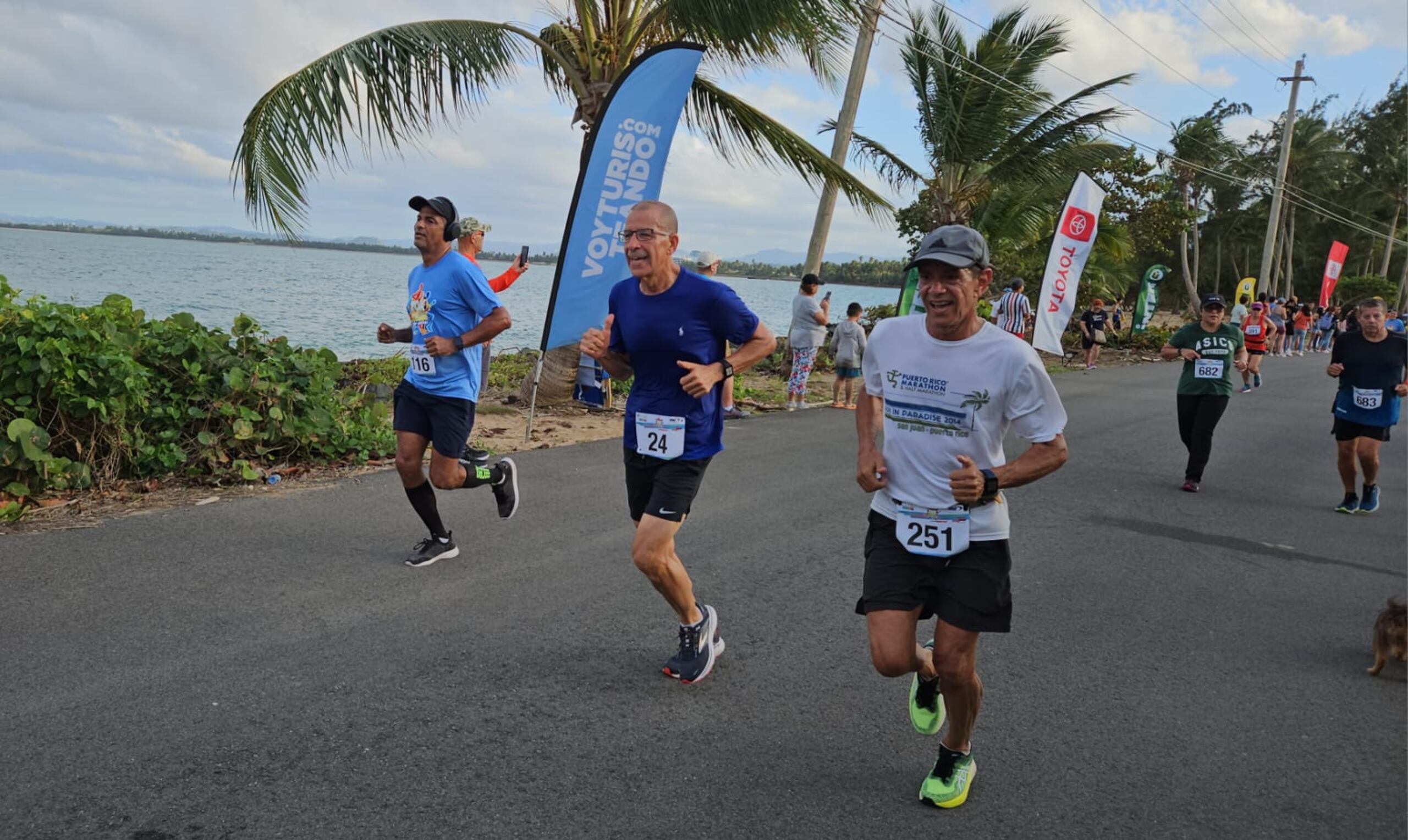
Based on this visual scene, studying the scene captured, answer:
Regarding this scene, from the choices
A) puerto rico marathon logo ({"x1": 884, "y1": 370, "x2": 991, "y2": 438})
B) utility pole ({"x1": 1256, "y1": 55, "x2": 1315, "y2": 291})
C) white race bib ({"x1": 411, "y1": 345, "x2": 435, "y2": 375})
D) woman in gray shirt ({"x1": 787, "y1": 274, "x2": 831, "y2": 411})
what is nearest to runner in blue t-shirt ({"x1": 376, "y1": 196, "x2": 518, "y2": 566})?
white race bib ({"x1": 411, "y1": 345, "x2": 435, "y2": 375})

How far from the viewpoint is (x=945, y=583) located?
10.5 ft

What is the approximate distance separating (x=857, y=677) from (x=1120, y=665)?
1.37m

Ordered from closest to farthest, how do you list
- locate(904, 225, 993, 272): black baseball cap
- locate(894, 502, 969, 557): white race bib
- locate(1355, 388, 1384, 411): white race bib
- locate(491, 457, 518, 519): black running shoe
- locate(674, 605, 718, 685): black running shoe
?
locate(904, 225, 993, 272): black baseball cap < locate(894, 502, 969, 557): white race bib < locate(674, 605, 718, 685): black running shoe < locate(491, 457, 518, 519): black running shoe < locate(1355, 388, 1384, 411): white race bib

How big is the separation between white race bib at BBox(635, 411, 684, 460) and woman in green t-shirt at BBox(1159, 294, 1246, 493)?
21.3 ft

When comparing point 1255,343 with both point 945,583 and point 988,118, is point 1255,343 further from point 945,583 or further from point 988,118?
point 945,583

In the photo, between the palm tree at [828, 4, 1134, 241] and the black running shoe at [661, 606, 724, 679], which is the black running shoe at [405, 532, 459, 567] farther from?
the palm tree at [828, 4, 1134, 241]

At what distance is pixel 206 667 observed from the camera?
4047 millimetres

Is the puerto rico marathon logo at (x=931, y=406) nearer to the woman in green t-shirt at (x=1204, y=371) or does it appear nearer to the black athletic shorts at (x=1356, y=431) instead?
the woman in green t-shirt at (x=1204, y=371)

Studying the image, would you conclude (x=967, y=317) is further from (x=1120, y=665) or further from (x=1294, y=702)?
(x=1294, y=702)

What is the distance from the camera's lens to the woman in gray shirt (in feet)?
44.5

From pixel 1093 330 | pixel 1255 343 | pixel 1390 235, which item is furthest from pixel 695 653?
pixel 1390 235

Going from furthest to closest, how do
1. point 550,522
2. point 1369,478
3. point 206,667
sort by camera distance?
point 1369,478 < point 550,522 < point 206,667

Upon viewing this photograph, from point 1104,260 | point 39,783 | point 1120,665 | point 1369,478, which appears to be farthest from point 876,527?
point 1104,260

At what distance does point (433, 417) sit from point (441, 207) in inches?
45.7
